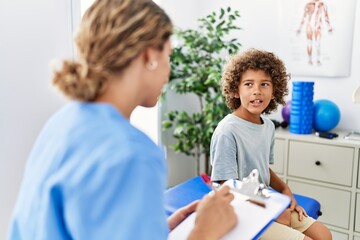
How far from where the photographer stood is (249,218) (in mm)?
854

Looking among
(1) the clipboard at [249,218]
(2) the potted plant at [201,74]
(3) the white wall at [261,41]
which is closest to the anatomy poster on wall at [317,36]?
(3) the white wall at [261,41]

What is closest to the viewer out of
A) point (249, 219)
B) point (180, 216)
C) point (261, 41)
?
point (249, 219)

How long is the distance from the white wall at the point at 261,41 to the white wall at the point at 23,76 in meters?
1.02

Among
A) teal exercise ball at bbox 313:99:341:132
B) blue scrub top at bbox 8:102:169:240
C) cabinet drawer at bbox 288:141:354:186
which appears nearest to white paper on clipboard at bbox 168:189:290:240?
blue scrub top at bbox 8:102:169:240

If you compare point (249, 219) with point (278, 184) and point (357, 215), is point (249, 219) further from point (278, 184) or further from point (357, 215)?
point (357, 215)

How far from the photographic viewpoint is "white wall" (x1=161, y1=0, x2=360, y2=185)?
8.36ft


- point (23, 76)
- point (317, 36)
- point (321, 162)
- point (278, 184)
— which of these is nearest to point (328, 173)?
point (321, 162)

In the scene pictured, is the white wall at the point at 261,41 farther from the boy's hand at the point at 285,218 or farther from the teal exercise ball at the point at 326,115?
the boy's hand at the point at 285,218

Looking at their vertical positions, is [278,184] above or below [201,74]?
below

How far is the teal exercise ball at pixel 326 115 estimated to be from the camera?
2.40 metres

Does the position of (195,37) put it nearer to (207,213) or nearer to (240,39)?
(240,39)

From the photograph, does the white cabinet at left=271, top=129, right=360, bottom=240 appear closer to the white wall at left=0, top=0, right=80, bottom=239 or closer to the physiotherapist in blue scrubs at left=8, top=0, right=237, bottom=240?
the white wall at left=0, top=0, right=80, bottom=239

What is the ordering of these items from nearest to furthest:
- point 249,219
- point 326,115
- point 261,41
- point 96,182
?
point 96,182, point 249,219, point 326,115, point 261,41

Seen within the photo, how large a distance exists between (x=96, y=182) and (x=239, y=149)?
88 centimetres
